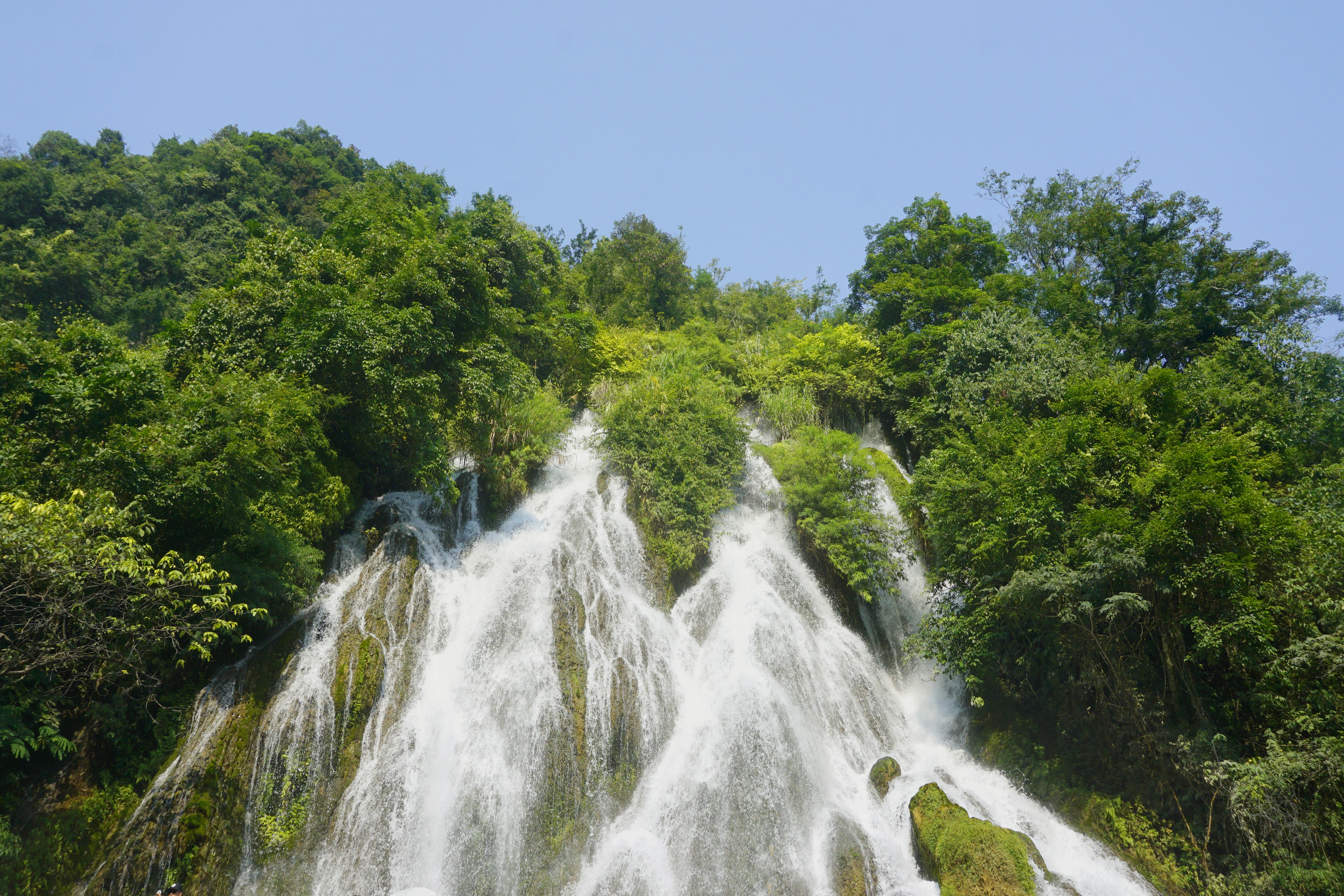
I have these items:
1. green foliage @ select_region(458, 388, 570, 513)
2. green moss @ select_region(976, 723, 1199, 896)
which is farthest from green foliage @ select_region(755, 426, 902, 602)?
green foliage @ select_region(458, 388, 570, 513)

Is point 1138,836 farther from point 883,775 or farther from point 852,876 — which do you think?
point 852,876

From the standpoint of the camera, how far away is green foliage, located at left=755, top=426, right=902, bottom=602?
16688 mm

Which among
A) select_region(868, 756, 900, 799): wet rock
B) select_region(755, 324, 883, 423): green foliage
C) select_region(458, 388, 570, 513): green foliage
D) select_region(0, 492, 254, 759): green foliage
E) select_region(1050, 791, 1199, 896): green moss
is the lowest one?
select_region(1050, 791, 1199, 896): green moss

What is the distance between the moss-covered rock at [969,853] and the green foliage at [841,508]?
19.0ft

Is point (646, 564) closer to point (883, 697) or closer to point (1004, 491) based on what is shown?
point (883, 697)

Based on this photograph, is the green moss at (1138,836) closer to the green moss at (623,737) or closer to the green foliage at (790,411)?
the green moss at (623,737)

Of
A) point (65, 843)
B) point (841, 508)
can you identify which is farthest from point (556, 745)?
point (841, 508)

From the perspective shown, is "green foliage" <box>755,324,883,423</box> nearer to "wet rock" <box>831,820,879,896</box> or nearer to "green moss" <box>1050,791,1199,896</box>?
"green moss" <box>1050,791,1199,896</box>

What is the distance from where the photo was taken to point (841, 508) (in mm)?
17172

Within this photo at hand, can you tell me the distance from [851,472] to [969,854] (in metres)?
9.61

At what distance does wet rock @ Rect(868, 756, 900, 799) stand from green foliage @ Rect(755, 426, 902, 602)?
4243 millimetres

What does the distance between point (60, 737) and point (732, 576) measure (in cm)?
1297

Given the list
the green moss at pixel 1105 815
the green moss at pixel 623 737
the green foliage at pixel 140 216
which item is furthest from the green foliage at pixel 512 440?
the green moss at pixel 1105 815

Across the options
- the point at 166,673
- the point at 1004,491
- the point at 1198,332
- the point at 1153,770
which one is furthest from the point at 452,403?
the point at 1198,332
